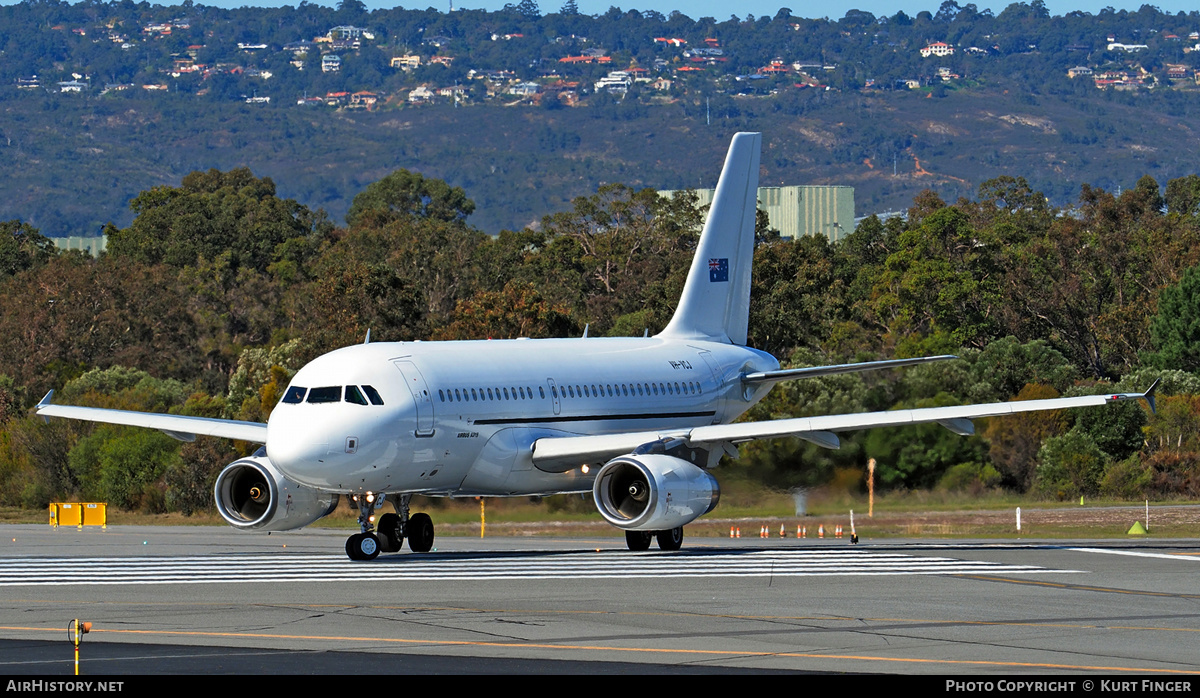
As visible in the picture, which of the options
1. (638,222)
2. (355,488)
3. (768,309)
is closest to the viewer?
(355,488)

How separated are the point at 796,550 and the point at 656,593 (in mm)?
10513

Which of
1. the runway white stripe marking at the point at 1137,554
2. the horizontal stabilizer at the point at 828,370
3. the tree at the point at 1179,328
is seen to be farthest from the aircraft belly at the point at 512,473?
the tree at the point at 1179,328

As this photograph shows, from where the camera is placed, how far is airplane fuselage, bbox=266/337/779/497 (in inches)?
1252

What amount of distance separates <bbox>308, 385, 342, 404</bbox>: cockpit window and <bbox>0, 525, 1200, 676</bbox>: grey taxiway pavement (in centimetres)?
310

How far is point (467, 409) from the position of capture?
34.1m

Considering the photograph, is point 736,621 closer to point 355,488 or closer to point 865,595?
point 865,595

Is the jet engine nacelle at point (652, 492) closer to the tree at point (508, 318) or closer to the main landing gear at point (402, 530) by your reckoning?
the main landing gear at point (402, 530)

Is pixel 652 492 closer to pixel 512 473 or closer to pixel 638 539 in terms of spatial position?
pixel 638 539

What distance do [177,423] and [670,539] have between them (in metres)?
10.8

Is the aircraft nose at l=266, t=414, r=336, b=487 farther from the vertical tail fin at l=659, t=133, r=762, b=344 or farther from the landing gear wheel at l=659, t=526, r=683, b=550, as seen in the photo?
the vertical tail fin at l=659, t=133, r=762, b=344

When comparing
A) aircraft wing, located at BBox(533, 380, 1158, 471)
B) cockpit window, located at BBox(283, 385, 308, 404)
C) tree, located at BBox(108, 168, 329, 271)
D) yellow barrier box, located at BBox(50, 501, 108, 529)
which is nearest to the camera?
cockpit window, located at BBox(283, 385, 308, 404)

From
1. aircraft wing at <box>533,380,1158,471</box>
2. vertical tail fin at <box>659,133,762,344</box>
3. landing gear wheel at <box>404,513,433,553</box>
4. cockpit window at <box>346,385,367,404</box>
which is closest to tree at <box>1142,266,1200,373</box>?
vertical tail fin at <box>659,133,762,344</box>
